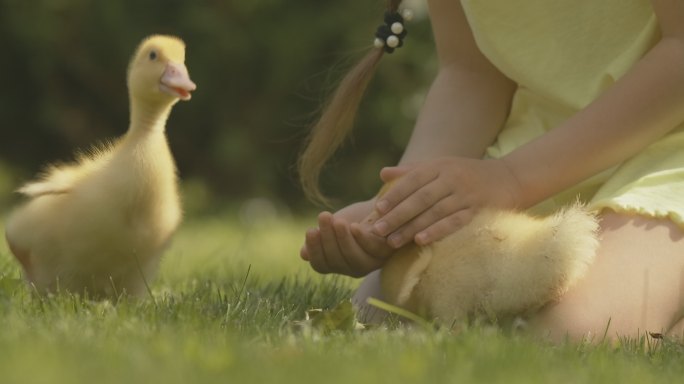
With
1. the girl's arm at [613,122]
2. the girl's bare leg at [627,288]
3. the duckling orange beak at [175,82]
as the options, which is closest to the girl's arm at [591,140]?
the girl's arm at [613,122]

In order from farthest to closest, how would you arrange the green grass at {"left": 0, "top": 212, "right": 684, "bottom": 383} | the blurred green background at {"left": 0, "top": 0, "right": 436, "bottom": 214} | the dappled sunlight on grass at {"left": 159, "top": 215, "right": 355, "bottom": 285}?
1. the blurred green background at {"left": 0, "top": 0, "right": 436, "bottom": 214}
2. the dappled sunlight on grass at {"left": 159, "top": 215, "right": 355, "bottom": 285}
3. the green grass at {"left": 0, "top": 212, "right": 684, "bottom": 383}

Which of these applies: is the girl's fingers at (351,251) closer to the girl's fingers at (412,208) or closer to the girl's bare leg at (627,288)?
the girl's fingers at (412,208)

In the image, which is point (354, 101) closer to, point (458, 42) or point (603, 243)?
point (458, 42)

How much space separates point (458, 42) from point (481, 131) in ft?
0.62

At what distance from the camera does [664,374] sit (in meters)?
1.51

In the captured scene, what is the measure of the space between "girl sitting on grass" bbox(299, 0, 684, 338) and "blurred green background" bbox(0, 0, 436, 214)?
2.94m

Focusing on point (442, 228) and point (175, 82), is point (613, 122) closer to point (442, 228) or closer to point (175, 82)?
point (442, 228)

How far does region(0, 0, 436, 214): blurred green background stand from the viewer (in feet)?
17.5

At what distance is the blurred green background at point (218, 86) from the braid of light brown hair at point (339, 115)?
9.43 feet

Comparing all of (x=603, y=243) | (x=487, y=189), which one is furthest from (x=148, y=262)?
(x=603, y=243)

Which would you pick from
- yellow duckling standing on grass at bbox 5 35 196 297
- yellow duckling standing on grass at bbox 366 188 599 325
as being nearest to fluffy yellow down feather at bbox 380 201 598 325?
yellow duckling standing on grass at bbox 366 188 599 325

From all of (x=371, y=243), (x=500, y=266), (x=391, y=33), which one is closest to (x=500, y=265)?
(x=500, y=266)

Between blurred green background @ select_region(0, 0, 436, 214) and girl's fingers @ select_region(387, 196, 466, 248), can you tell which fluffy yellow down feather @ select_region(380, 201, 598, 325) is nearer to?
girl's fingers @ select_region(387, 196, 466, 248)

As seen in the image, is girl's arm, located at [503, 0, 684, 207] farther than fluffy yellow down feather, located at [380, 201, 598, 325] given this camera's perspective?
Yes
